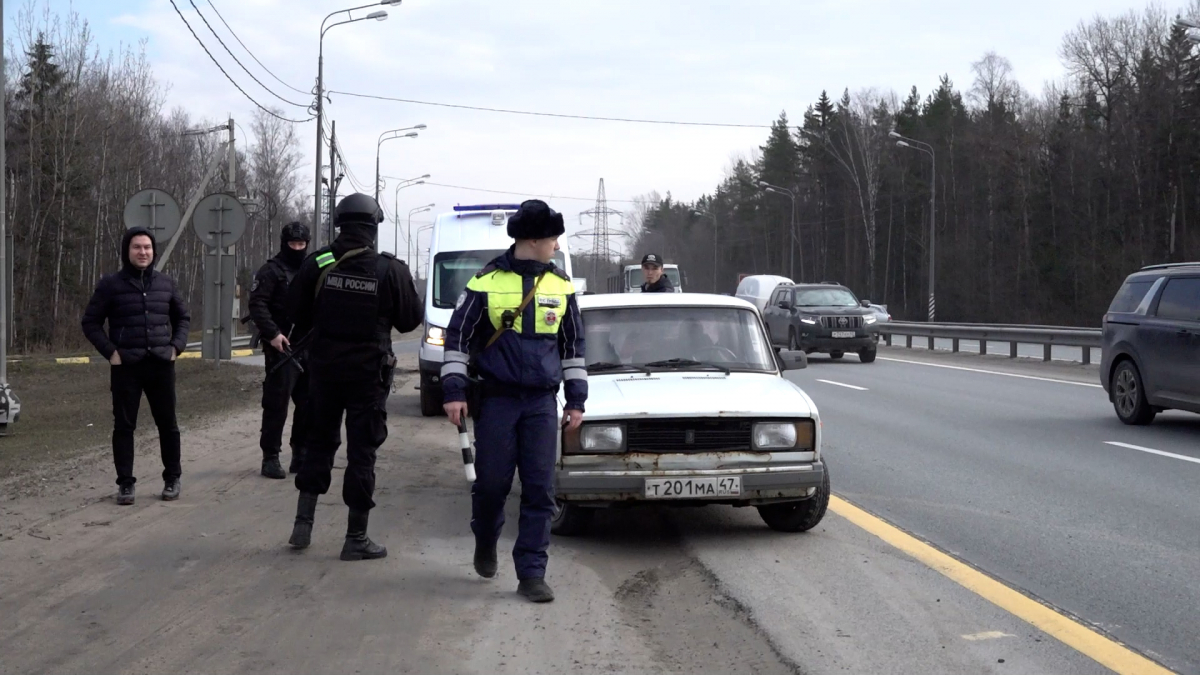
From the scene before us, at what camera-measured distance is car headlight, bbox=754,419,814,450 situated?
22.2ft

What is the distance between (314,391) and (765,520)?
2.87 m

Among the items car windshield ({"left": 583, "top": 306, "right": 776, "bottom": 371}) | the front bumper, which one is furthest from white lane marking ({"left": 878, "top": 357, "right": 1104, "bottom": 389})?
the front bumper

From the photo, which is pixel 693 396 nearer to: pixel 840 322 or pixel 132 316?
pixel 132 316

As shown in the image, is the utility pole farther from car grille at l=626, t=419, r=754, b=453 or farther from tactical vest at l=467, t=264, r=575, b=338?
tactical vest at l=467, t=264, r=575, b=338

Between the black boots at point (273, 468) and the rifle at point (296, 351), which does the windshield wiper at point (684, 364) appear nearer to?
the rifle at point (296, 351)

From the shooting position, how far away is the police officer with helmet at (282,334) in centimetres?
872

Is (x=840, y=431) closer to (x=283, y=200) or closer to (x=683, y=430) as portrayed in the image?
(x=683, y=430)

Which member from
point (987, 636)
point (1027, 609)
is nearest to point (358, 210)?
point (987, 636)

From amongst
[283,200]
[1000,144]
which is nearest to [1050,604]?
[1000,144]

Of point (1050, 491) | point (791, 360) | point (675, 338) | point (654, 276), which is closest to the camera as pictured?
point (675, 338)

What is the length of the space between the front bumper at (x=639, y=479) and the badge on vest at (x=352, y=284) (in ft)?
4.73

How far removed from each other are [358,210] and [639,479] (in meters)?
2.12

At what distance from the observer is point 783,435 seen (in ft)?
22.3

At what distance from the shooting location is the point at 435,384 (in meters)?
14.6
